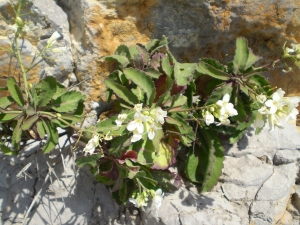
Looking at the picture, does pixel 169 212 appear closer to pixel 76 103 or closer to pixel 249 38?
pixel 76 103

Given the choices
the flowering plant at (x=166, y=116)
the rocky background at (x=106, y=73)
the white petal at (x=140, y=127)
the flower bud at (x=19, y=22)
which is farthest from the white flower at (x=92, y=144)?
the flower bud at (x=19, y=22)

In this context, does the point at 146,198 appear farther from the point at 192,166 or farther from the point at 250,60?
the point at 250,60

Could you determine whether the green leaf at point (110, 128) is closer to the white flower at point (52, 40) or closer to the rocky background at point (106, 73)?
the rocky background at point (106, 73)

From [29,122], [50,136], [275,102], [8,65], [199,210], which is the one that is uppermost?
[275,102]

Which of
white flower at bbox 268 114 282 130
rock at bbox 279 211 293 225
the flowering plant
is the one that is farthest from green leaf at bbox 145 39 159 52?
rock at bbox 279 211 293 225

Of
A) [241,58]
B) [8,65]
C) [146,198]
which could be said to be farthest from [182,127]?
[8,65]

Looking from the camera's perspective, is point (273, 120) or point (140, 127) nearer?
point (140, 127)

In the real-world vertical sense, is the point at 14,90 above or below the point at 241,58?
below

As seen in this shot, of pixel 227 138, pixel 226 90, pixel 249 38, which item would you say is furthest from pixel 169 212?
pixel 249 38
